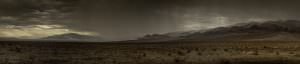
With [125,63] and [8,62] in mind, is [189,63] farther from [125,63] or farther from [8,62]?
[8,62]

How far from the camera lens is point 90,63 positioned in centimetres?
3584

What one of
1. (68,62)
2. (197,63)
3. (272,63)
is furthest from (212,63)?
(68,62)

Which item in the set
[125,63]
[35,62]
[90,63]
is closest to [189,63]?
[125,63]

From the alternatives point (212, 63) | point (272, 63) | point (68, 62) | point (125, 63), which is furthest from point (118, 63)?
point (272, 63)

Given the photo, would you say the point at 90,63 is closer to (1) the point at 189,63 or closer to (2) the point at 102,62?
(2) the point at 102,62

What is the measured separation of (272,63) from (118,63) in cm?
991

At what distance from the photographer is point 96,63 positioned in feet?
118

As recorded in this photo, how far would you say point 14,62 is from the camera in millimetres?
35781

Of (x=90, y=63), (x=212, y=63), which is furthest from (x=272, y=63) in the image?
(x=90, y=63)

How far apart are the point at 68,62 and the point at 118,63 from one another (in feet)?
12.0

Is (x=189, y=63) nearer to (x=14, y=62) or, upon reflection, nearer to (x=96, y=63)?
(x=96, y=63)

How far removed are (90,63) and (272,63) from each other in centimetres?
1179

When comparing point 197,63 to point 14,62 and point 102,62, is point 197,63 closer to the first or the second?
point 102,62

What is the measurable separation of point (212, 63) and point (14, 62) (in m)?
13.0
